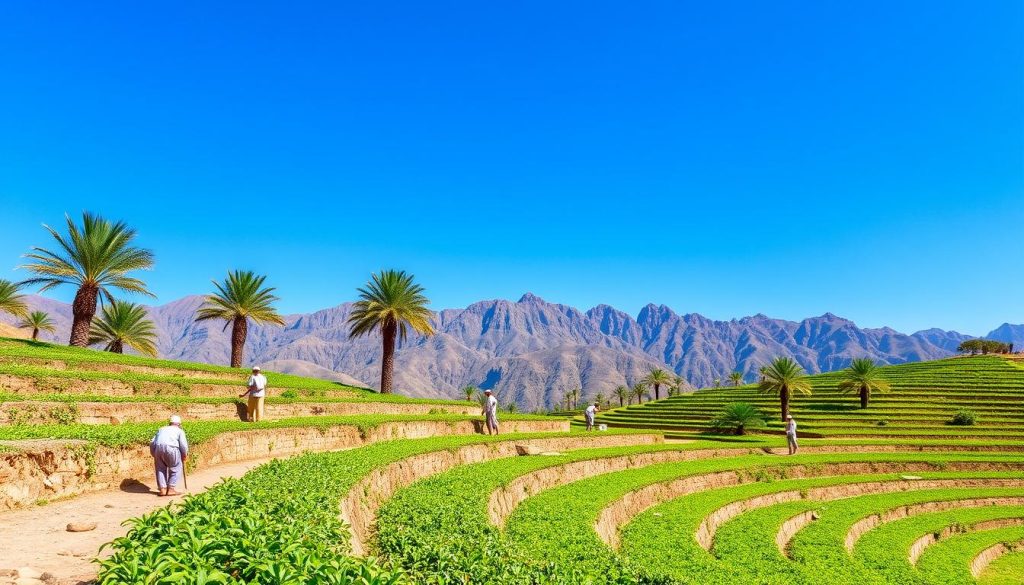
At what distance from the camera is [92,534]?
7.53 metres

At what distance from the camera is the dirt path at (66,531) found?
19.6 ft

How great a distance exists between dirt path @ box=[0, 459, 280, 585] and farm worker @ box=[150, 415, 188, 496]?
1.08 feet

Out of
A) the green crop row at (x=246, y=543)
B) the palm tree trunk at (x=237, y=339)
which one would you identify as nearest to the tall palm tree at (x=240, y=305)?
the palm tree trunk at (x=237, y=339)

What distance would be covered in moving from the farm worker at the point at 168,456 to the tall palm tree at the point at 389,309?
31971mm

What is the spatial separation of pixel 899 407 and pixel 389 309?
54.4 metres

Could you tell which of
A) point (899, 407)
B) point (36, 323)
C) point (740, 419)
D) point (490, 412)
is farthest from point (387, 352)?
point (899, 407)

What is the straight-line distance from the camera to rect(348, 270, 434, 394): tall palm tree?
4316cm

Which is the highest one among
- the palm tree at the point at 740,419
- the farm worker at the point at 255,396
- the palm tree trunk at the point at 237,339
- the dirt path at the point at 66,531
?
the palm tree trunk at the point at 237,339

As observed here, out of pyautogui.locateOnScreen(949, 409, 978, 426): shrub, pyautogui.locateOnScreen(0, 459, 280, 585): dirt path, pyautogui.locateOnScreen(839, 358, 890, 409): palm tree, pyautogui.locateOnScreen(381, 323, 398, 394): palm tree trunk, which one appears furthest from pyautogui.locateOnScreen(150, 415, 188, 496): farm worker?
pyautogui.locateOnScreen(839, 358, 890, 409): palm tree

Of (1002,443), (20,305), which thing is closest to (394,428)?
(1002,443)

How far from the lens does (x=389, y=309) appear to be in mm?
43125

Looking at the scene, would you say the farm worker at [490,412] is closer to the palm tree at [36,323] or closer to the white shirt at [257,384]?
the white shirt at [257,384]

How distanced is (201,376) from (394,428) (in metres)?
12.0

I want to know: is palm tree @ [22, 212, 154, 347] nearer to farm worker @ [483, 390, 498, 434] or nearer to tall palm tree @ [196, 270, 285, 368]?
tall palm tree @ [196, 270, 285, 368]
